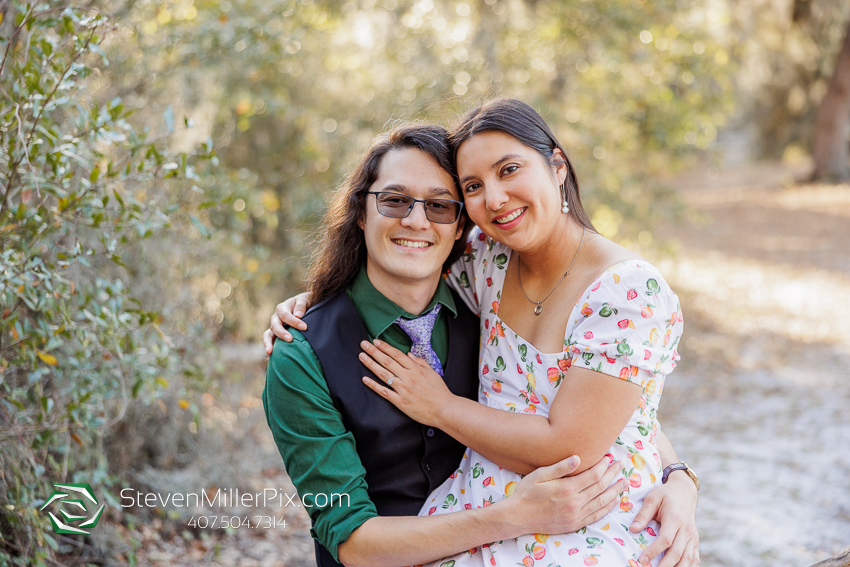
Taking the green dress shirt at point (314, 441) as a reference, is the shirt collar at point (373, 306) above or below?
above

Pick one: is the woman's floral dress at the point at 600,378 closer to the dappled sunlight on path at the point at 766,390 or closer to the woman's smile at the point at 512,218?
the woman's smile at the point at 512,218

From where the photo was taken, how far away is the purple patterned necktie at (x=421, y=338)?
2.44 m

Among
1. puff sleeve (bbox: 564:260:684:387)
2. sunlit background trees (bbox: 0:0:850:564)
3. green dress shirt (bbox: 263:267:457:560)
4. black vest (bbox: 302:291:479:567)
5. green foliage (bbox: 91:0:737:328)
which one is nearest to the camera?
puff sleeve (bbox: 564:260:684:387)

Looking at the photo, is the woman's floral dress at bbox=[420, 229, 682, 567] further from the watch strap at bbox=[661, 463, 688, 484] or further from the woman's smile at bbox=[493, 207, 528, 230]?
the woman's smile at bbox=[493, 207, 528, 230]

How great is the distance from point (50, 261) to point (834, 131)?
18829 mm

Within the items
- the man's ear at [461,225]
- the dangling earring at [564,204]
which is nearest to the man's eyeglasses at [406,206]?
the man's ear at [461,225]

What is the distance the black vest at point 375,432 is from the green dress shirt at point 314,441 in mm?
52

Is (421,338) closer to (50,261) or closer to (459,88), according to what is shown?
(50,261)

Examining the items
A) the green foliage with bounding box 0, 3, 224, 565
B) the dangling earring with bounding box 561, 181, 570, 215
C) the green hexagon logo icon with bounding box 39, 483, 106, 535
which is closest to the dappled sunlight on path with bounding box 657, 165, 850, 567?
the dangling earring with bounding box 561, 181, 570, 215

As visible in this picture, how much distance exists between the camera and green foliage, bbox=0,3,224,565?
2.36 m

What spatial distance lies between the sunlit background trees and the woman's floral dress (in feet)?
3.41

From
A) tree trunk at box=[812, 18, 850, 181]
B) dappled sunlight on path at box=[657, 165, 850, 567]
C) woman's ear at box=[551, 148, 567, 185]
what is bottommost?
dappled sunlight on path at box=[657, 165, 850, 567]

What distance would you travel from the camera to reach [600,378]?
77.6 inches

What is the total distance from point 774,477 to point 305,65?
5386 mm
